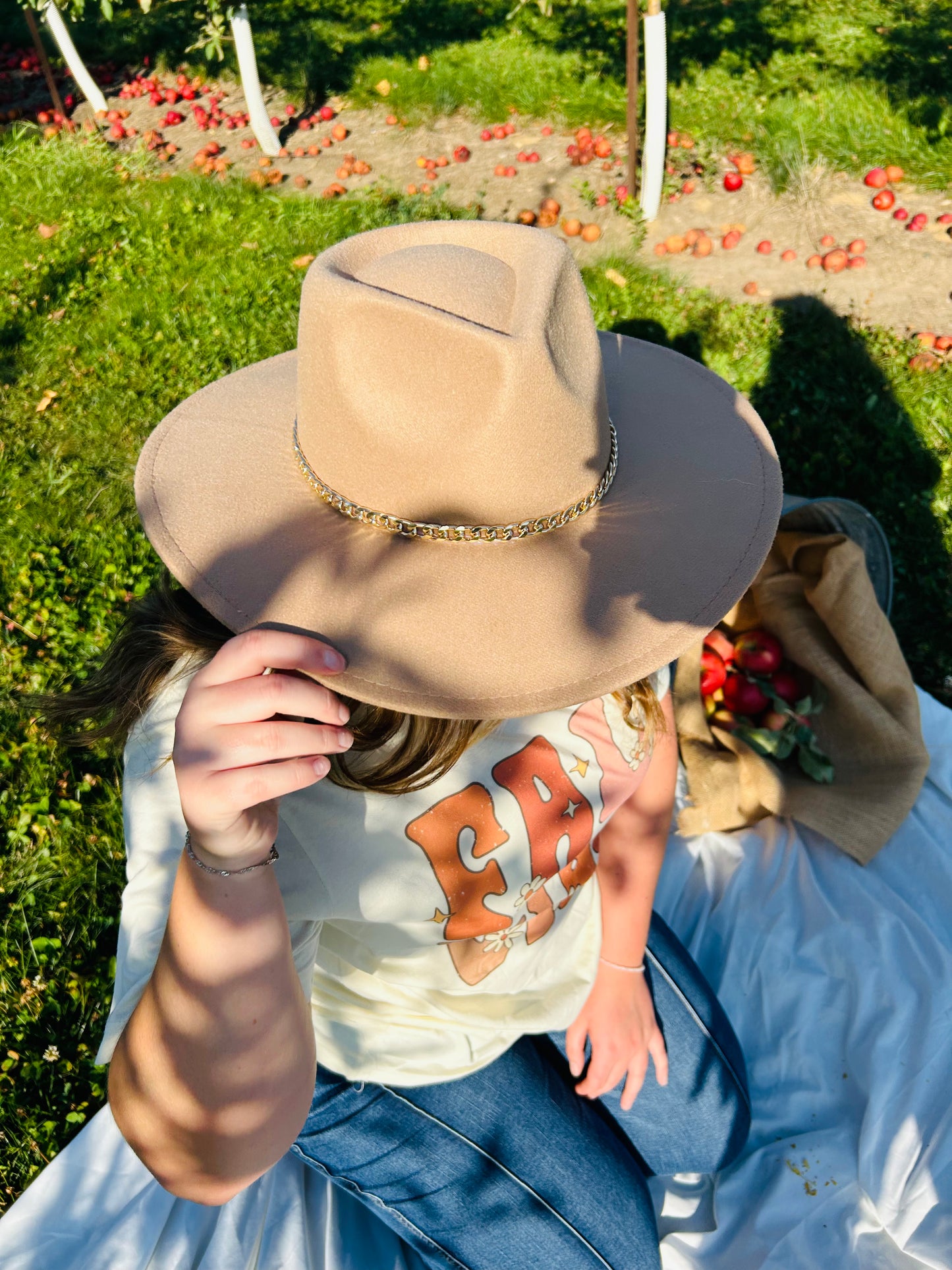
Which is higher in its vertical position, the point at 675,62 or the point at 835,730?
the point at 675,62

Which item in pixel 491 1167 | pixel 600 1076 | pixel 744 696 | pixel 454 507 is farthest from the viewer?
pixel 744 696

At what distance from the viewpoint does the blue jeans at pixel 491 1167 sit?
2008mm

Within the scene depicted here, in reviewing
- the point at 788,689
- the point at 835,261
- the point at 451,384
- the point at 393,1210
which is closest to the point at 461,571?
the point at 451,384

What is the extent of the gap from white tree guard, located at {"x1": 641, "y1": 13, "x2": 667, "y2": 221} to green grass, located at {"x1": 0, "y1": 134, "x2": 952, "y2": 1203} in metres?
0.47

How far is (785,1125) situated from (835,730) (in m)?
1.25

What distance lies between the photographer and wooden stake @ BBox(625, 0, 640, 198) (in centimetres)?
428

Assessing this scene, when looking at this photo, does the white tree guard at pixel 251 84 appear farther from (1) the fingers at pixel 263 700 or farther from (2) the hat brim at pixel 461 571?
(1) the fingers at pixel 263 700

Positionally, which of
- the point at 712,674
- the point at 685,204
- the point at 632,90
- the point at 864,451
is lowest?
the point at 712,674

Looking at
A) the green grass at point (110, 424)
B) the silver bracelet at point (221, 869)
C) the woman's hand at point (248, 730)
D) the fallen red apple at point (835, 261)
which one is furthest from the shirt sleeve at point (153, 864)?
the fallen red apple at point (835, 261)

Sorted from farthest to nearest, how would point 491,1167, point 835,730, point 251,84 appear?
point 251,84 → point 835,730 → point 491,1167

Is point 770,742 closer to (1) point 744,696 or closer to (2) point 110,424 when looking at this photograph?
(1) point 744,696

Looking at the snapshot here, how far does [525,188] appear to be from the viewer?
17.5ft

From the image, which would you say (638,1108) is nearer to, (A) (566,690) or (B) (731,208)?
(A) (566,690)

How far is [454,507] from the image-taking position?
57.1 inches
